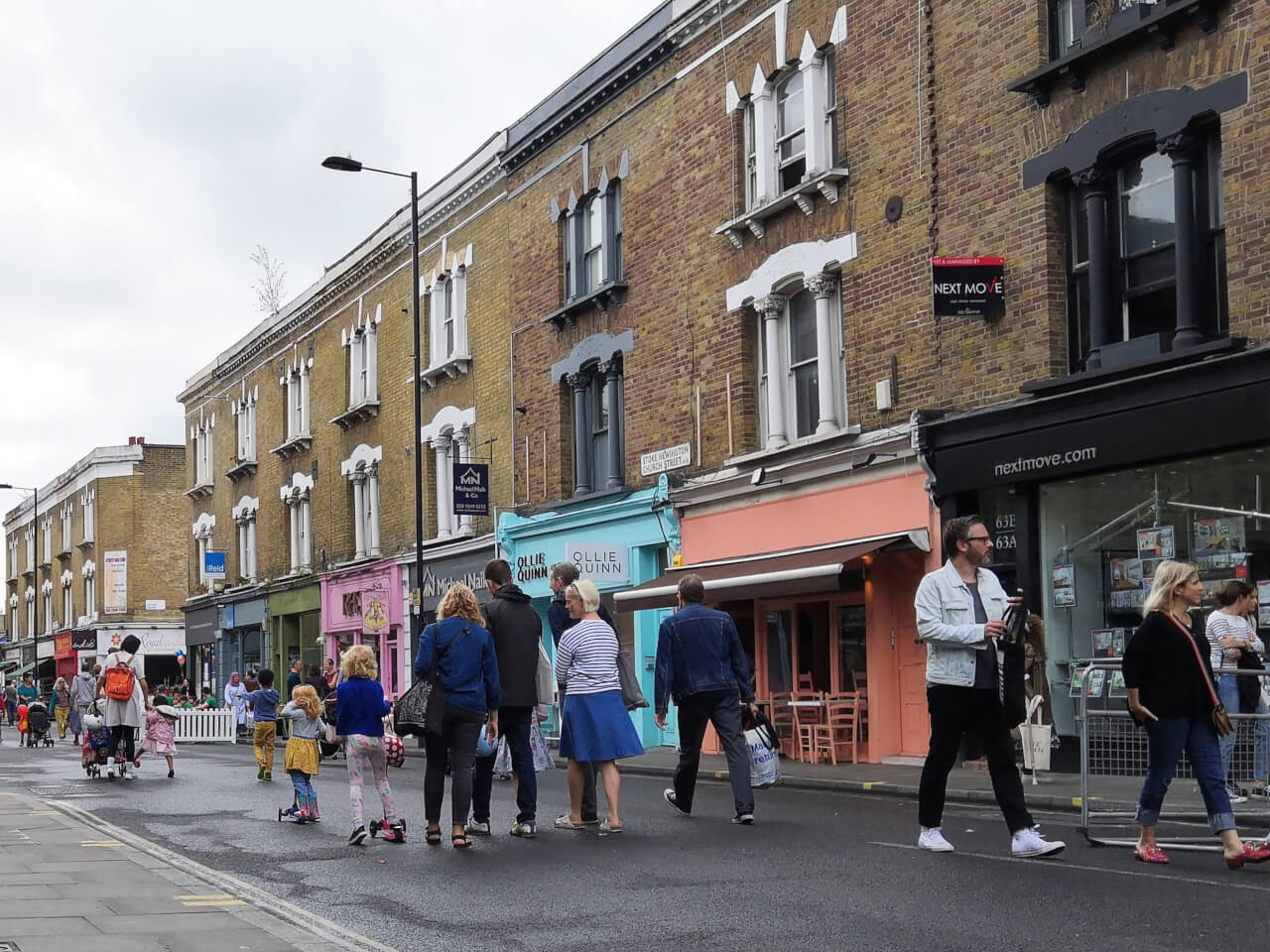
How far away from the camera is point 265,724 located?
21625 mm

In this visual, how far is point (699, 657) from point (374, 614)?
2312 cm

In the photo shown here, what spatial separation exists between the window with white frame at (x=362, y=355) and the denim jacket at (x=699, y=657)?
85.8 feet

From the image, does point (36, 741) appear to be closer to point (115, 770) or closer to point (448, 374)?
point (448, 374)

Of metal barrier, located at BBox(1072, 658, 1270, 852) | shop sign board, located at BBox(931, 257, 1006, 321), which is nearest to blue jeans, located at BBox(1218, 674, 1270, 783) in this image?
metal barrier, located at BBox(1072, 658, 1270, 852)

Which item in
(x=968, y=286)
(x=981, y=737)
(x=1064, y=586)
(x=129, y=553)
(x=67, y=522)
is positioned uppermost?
(x=67, y=522)

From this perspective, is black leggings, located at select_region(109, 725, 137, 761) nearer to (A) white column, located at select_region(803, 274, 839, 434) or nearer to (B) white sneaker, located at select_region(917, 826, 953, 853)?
(A) white column, located at select_region(803, 274, 839, 434)

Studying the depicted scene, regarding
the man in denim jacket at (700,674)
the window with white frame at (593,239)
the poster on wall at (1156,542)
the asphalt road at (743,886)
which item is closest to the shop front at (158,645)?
the window with white frame at (593,239)

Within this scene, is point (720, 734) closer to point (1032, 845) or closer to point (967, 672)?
point (967, 672)

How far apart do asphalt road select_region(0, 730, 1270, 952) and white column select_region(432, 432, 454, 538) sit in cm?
2040

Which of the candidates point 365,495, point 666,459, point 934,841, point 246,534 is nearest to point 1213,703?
point 934,841

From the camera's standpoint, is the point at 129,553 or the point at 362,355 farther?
the point at 129,553

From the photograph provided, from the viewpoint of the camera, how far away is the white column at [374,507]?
3841cm

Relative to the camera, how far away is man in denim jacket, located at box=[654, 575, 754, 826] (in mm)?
12766

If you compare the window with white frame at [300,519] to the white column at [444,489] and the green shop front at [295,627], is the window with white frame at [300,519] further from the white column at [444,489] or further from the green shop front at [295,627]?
the white column at [444,489]
